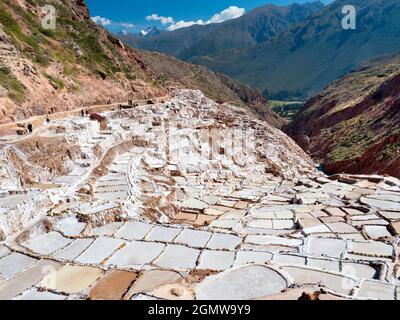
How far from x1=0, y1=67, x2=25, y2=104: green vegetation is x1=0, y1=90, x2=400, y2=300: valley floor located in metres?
4.51

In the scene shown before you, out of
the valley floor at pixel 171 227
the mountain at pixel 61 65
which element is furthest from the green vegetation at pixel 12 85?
the valley floor at pixel 171 227

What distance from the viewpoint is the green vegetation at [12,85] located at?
2262 cm

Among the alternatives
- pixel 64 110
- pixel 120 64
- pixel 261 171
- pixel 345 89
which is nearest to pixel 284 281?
pixel 261 171

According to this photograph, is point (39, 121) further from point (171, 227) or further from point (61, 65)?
point (61, 65)

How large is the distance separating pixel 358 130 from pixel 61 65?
110 ft

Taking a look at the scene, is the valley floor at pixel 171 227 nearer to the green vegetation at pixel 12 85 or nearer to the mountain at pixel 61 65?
the green vegetation at pixel 12 85

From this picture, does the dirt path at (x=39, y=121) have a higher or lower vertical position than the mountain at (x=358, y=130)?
higher

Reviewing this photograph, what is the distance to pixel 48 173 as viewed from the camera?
14055 millimetres

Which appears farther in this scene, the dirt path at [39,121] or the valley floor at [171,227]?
the dirt path at [39,121]

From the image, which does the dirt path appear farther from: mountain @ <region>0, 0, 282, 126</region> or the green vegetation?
the green vegetation

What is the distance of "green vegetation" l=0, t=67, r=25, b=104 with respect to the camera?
22.6m

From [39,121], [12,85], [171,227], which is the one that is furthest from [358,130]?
[171,227]

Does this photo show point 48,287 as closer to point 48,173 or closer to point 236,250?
point 236,250

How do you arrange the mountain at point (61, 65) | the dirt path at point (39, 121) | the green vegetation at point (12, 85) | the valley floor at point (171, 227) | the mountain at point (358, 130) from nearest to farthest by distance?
the valley floor at point (171, 227)
the dirt path at point (39, 121)
the green vegetation at point (12, 85)
the mountain at point (61, 65)
the mountain at point (358, 130)
